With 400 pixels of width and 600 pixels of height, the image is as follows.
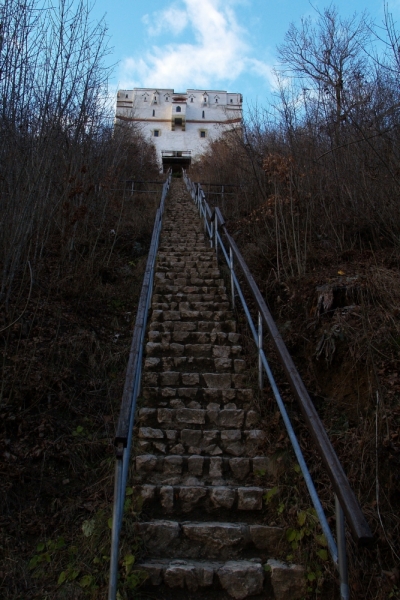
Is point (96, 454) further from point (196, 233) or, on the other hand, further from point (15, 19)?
point (196, 233)

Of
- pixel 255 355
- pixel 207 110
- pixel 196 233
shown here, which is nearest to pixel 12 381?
pixel 255 355

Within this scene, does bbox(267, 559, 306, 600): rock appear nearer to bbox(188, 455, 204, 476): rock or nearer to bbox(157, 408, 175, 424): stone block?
bbox(188, 455, 204, 476): rock

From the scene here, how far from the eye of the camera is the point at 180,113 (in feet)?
157

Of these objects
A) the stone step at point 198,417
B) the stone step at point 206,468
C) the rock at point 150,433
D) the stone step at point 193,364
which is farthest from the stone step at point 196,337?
the stone step at point 206,468

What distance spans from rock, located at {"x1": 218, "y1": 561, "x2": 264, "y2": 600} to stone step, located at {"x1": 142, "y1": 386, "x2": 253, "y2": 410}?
179cm

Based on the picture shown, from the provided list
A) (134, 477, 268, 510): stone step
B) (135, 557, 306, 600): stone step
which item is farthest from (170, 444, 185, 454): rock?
(135, 557, 306, 600): stone step

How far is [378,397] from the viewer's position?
3.72 meters

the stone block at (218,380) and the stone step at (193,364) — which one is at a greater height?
the stone step at (193,364)

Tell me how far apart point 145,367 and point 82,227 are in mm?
4739

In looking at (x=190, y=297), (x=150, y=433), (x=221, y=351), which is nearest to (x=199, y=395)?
(x=150, y=433)

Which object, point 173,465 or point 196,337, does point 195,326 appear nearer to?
point 196,337

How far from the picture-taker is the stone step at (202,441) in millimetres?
4000

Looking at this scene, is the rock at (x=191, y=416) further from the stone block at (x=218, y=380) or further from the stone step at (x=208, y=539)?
the stone step at (x=208, y=539)

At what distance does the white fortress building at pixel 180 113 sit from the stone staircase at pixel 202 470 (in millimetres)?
41734
